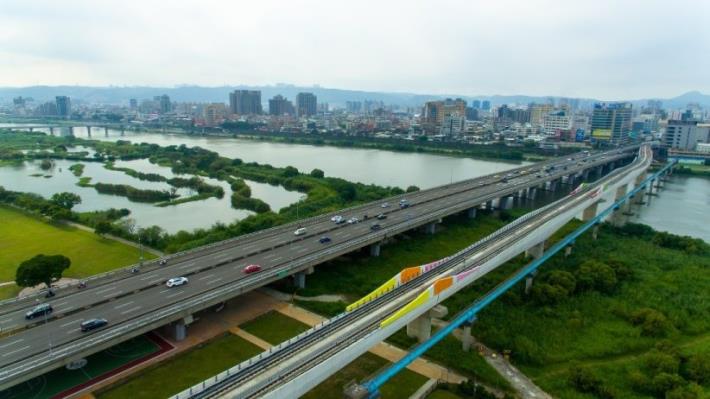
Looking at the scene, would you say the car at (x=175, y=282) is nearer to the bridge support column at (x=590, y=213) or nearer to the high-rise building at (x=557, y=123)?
the bridge support column at (x=590, y=213)

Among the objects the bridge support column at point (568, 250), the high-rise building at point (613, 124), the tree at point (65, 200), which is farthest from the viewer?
the high-rise building at point (613, 124)

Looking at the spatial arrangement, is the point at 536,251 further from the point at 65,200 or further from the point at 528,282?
the point at 65,200

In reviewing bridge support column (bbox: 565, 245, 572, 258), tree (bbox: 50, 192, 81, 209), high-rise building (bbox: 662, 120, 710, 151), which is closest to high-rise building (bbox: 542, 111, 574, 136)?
high-rise building (bbox: 662, 120, 710, 151)

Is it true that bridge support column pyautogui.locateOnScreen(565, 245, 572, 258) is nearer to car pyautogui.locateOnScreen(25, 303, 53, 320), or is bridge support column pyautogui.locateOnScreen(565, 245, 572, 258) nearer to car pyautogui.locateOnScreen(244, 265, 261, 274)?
car pyautogui.locateOnScreen(244, 265, 261, 274)

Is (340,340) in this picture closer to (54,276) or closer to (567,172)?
(54,276)

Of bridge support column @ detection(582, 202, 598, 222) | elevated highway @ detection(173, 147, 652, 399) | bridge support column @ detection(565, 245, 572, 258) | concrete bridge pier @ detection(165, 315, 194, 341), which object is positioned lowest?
concrete bridge pier @ detection(165, 315, 194, 341)

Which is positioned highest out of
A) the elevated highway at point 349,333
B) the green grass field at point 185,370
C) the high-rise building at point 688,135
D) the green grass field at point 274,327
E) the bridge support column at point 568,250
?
the high-rise building at point 688,135

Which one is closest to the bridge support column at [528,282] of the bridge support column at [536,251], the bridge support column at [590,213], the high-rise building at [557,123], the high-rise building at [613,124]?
the bridge support column at [536,251]
